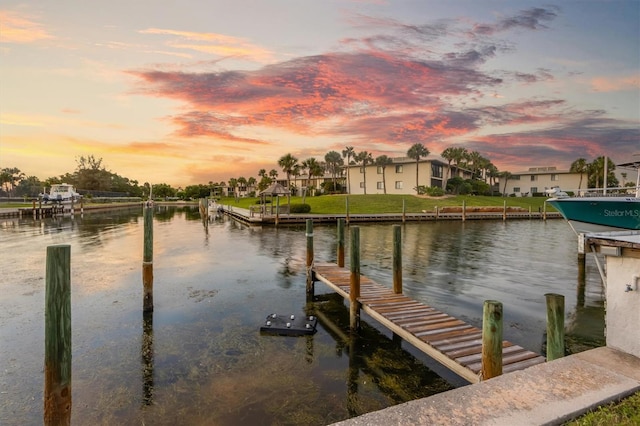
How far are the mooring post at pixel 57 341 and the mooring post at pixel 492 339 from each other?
5849 mm

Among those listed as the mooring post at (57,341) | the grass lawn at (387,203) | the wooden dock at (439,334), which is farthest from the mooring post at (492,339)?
the grass lawn at (387,203)

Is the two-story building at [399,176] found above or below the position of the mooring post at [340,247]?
above

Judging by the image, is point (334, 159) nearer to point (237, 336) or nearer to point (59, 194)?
point (59, 194)

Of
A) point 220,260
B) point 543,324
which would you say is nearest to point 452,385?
point 543,324

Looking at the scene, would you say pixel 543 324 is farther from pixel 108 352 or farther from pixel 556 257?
pixel 556 257

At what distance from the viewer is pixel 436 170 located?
79750mm

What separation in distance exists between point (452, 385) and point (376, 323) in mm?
3517

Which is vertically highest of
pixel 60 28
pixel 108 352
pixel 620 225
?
pixel 60 28

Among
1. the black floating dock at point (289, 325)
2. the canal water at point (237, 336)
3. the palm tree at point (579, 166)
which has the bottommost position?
the canal water at point (237, 336)

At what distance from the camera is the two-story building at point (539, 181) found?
3314 inches

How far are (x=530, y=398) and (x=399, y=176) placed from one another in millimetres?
78092

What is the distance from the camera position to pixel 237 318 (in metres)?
11.2

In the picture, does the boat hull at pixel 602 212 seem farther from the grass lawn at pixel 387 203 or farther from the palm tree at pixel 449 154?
the palm tree at pixel 449 154

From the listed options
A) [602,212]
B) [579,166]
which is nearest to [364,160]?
[579,166]
